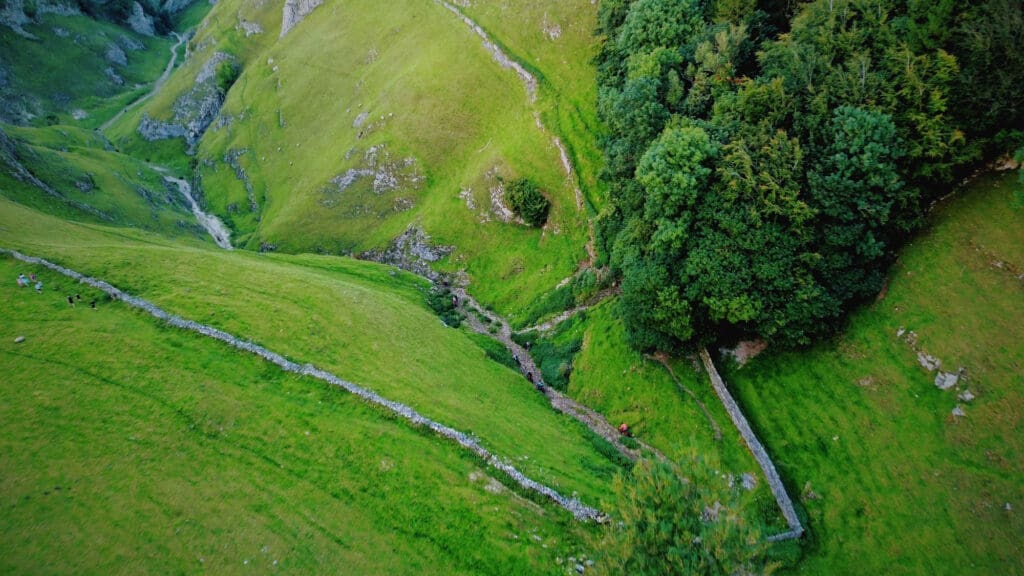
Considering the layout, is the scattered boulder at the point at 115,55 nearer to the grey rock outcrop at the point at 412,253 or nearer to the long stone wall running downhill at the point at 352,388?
the grey rock outcrop at the point at 412,253

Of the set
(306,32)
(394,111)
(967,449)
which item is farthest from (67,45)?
(967,449)

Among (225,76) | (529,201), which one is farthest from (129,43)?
(529,201)

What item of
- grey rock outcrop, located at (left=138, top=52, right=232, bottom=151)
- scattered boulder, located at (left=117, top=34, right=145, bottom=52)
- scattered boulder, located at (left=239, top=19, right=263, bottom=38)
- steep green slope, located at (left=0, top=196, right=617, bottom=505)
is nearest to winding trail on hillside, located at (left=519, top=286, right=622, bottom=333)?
steep green slope, located at (left=0, top=196, right=617, bottom=505)

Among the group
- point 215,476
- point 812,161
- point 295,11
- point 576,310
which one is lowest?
point 576,310

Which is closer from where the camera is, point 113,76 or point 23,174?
point 23,174

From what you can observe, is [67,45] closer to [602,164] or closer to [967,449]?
[602,164]

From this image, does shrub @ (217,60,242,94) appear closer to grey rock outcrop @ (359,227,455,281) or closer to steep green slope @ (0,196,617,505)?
steep green slope @ (0,196,617,505)

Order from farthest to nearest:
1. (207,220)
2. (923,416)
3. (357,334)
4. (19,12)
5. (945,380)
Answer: (19,12), (207,220), (357,334), (945,380), (923,416)

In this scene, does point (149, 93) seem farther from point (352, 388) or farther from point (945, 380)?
point (945, 380)

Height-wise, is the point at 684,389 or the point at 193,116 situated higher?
the point at 193,116
